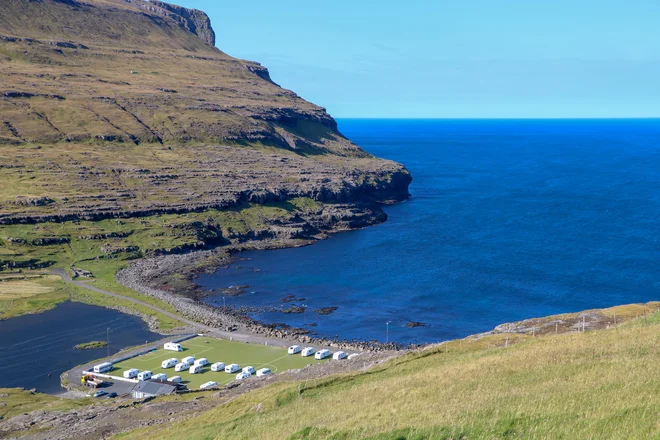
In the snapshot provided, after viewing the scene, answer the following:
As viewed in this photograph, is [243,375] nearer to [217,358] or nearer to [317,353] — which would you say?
[217,358]

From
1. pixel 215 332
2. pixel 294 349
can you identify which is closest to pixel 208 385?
pixel 294 349

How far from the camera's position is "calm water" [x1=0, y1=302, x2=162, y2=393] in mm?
89875

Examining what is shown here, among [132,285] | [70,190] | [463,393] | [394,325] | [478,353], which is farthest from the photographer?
[70,190]

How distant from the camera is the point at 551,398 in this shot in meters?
30.6

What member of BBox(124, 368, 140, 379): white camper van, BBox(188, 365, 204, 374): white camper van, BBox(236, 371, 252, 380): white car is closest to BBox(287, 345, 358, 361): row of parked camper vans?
BBox(236, 371, 252, 380): white car

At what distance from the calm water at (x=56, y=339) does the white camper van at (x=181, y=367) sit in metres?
14.4

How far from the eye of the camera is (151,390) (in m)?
74.1

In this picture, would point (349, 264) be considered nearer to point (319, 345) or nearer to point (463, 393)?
point (319, 345)

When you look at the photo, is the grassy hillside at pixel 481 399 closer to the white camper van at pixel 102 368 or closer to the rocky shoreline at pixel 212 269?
the white camper van at pixel 102 368

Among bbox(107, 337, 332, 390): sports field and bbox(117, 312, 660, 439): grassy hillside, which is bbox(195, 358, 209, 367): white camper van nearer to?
bbox(107, 337, 332, 390): sports field

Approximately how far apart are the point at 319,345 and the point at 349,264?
2252 inches

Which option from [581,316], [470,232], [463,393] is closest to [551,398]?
[463,393]

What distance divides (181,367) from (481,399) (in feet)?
208

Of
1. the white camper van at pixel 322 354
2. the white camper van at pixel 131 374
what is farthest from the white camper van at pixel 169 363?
the white camper van at pixel 322 354
